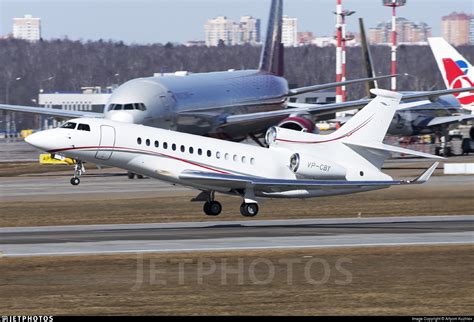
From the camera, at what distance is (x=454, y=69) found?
278ft

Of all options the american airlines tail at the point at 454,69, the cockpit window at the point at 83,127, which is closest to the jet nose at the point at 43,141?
the cockpit window at the point at 83,127

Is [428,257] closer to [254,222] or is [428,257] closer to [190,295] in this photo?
[190,295]

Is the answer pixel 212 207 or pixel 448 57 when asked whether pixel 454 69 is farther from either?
pixel 212 207

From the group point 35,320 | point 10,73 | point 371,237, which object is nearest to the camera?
point 35,320

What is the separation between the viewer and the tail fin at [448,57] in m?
84.2

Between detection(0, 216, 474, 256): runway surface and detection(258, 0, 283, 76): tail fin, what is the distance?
38123 mm

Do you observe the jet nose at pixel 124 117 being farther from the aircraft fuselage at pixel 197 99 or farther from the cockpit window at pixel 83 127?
the cockpit window at pixel 83 127

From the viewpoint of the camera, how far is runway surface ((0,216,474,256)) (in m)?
29.8

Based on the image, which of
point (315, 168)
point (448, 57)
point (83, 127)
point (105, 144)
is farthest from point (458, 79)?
point (83, 127)

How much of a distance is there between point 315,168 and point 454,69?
5052cm

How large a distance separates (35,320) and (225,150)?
66.4ft

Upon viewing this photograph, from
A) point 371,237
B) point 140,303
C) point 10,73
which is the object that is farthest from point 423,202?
point 10,73

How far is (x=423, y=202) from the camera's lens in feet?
144

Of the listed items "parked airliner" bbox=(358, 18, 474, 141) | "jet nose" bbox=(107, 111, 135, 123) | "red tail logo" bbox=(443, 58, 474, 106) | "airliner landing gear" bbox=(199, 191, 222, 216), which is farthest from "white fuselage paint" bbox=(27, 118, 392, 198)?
"red tail logo" bbox=(443, 58, 474, 106)
